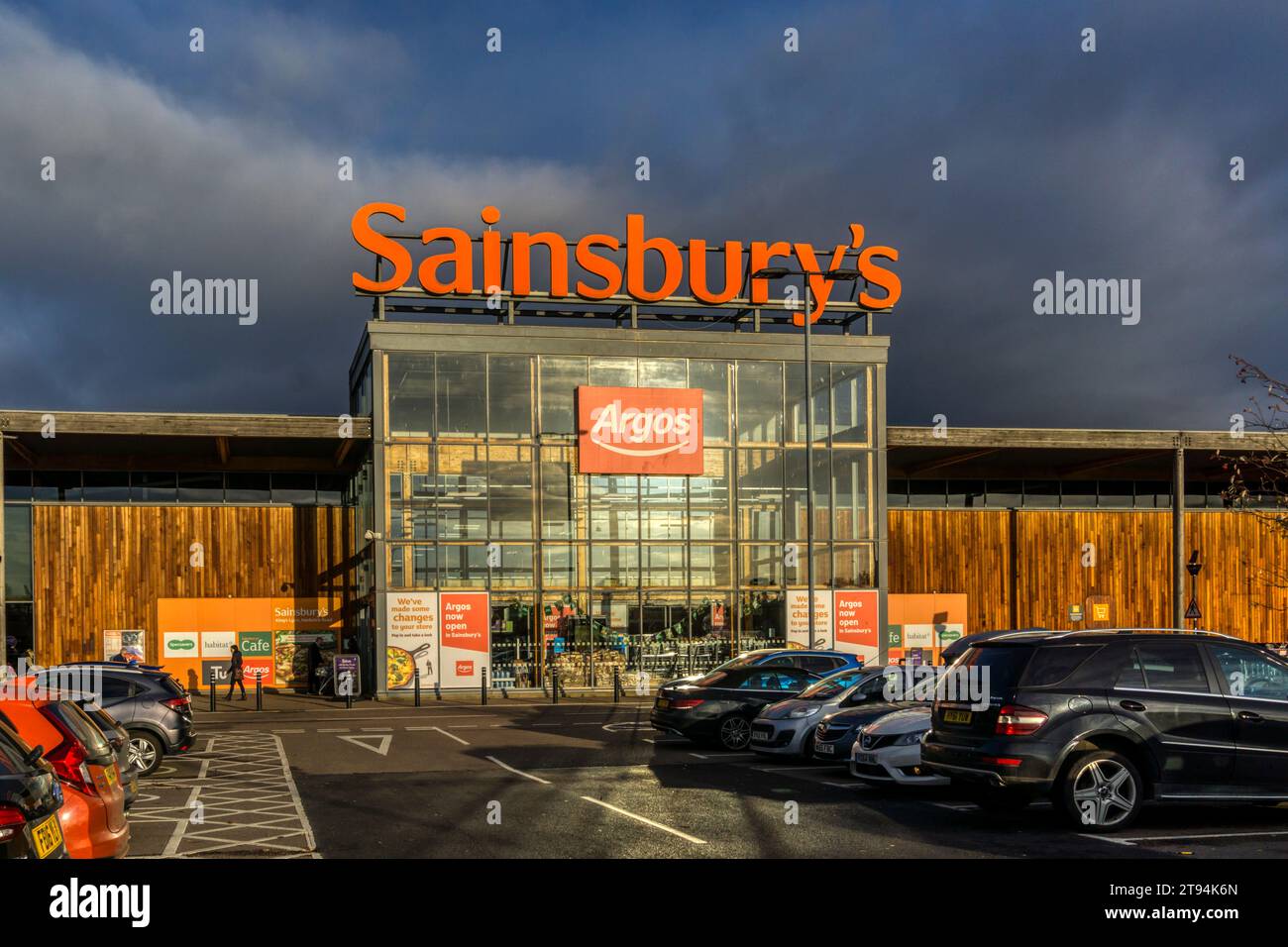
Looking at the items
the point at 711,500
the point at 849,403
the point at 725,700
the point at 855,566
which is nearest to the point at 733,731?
the point at 725,700

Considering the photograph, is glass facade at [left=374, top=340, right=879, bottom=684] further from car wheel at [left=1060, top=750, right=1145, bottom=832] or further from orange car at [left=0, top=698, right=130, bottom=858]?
orange car at [left=0, top=698, right=130, bottom=858]

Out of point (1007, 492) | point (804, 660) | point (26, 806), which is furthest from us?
point (1007, 492)

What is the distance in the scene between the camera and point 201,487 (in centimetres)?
4156

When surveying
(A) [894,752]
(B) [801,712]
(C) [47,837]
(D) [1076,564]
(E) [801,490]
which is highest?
(E) [801,490]

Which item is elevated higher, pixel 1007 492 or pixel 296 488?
pixel 296 488

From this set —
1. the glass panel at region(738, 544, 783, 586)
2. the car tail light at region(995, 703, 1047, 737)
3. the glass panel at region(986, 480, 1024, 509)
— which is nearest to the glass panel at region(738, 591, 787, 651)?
the glass panel at region(738, 544, 783, 586)

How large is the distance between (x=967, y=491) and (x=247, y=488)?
24.7 meters

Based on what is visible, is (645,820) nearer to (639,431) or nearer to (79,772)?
(79,772)

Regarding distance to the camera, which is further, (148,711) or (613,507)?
(613,507)

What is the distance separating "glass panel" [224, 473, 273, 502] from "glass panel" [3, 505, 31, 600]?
5951 millimetres

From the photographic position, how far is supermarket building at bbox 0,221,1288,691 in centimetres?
3719

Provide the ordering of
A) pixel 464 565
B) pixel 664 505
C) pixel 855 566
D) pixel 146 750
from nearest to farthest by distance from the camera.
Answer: pixel 146 750 → pixel 464 565 → pixel 664 505 → pixel 855 566
